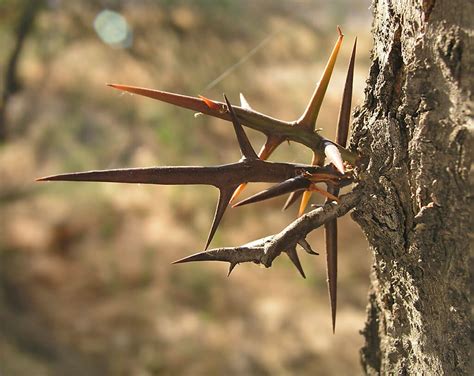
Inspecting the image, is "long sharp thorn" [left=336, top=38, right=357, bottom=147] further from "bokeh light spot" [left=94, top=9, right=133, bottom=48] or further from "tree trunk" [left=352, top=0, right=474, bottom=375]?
"bokeh light spot" [left=94, top=9, right=133, bottom=48]

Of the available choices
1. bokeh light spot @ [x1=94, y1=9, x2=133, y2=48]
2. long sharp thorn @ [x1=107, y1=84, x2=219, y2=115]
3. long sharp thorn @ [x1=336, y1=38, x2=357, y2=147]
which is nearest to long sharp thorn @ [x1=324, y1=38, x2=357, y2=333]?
long sharp thorn @ [x1=336, y1=38, x2=357, y2=147]

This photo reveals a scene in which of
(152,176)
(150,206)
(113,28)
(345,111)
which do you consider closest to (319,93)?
(345,111)

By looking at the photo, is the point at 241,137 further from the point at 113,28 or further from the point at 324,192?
the point at 113,28

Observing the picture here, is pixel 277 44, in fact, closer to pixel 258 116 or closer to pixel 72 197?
pixel 72 197

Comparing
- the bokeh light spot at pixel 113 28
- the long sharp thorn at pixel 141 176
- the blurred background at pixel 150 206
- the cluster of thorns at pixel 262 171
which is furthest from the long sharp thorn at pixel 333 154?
the bokeh light spot at pixel 113 28

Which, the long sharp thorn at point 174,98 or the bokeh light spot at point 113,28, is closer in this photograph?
the long sharp thorn at point 174,98

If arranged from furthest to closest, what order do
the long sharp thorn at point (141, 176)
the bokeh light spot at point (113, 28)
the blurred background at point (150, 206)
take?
the bokeh light spot at point (113, 28) < the blurred background at point (150, 206) < the long sharp thorn at point (141, 176)

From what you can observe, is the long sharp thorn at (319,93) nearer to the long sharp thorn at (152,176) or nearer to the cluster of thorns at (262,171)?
the cluster of thorns at (262,171)
